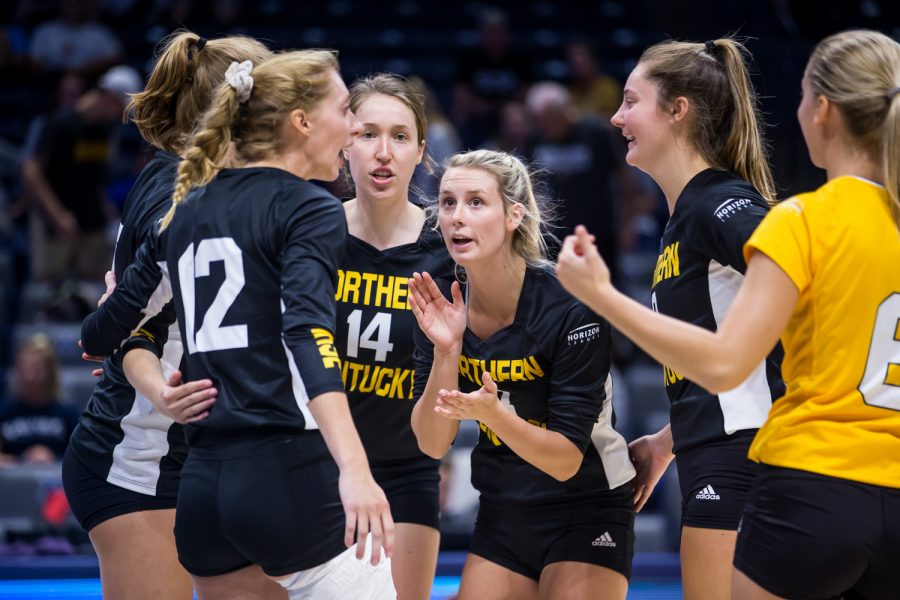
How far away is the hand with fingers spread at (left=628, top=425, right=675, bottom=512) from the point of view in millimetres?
3466

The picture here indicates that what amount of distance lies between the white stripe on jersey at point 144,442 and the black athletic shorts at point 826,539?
159 centimetres

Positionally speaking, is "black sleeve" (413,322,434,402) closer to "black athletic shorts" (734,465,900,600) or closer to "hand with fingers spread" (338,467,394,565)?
"hand with fingers spread" (338,467,394,565)

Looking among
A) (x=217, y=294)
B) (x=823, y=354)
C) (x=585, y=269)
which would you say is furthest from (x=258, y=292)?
(x=823, y=354)

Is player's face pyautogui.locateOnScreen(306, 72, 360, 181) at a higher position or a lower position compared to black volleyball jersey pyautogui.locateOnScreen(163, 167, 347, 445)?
higher

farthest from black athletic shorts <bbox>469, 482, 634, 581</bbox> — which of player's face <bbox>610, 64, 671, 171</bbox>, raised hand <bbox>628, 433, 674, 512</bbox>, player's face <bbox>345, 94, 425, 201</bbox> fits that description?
player's face <bbox>345, 94, 425, 201</bbox>

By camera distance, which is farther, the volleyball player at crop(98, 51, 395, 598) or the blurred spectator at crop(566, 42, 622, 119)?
the blurred spectator at crop(566, 42, 622, 119)

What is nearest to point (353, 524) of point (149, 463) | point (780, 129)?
point (149, 463)

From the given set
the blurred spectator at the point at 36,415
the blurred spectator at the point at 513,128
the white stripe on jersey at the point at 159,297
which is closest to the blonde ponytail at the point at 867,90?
the white stripe on jersey at the point at 159,297

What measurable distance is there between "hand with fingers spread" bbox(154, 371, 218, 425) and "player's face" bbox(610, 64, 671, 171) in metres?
1.44

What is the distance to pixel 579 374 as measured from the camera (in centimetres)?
324

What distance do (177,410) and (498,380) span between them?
42.3 inches

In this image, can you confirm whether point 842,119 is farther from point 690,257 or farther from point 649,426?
point 649,426

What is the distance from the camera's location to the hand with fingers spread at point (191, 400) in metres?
2.51

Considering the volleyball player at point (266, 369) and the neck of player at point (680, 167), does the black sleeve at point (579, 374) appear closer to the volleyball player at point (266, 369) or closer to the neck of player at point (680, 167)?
the neck of player at point (680, 167)
